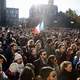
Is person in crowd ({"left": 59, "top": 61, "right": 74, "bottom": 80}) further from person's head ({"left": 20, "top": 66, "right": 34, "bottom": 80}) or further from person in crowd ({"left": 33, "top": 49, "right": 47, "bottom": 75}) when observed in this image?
person's head ({"left": 20, "top": 66, "right": 34, "bottom": 80})

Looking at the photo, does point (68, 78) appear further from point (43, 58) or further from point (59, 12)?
point (59, 12)

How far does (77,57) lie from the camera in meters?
10.3

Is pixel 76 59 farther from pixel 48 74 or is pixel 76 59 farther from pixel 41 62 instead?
pixel 48 74

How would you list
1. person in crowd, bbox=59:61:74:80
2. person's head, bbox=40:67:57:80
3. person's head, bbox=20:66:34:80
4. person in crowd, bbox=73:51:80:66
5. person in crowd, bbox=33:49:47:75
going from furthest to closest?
1. person in crowd, bbox=73:51:80:66
2. person in crowd, bbox=33:49:47:75
3. person in crowd, bbox=59:61:74:80
4. person's head, bbox=20:66:34:80
5. person's head, bbox=40:67:57:80

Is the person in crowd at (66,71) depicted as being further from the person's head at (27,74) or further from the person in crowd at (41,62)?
the person's head at (27,74)

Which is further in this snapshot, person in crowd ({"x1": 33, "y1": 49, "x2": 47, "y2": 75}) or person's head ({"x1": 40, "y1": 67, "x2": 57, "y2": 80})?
person in crowd ({"x1": 33, "y1": 49, "x2": 47, "y2": 75})

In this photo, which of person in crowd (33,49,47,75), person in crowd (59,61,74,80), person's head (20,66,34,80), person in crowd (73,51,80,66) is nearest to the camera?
person's head (20,66,34,80)

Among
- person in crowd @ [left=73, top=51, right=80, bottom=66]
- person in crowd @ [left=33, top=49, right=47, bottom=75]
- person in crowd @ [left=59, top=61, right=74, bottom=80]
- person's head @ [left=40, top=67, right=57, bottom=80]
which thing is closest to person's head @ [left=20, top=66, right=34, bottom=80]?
person's head @ [left=40, top=67, right=57, bottom=80]

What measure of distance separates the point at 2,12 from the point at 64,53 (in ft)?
137

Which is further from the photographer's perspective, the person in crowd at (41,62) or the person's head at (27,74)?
the person in crowd at (41,62)

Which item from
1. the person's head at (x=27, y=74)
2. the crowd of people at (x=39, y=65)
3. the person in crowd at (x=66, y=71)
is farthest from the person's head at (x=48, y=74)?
the person in crowd at (x=66, y=71)

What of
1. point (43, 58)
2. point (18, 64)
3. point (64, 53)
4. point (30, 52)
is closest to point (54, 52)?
point (64, 53)

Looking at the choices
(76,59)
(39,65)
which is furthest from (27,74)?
(76,59)

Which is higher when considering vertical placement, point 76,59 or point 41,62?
point 41,62
